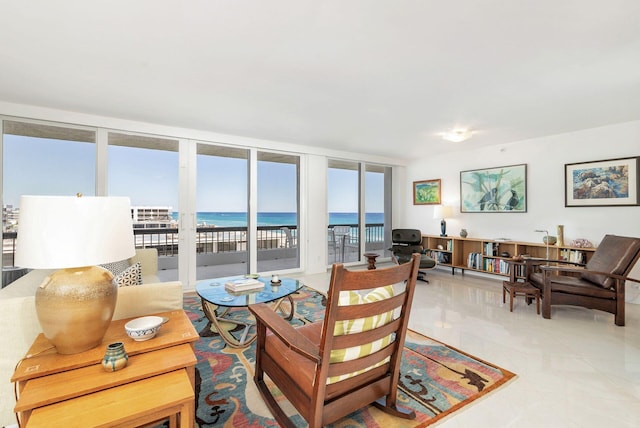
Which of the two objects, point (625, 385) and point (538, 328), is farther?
point (538, 328)

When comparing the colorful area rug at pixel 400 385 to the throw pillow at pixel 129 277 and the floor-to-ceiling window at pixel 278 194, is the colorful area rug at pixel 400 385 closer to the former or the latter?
the throw pillow at pixel 129 277

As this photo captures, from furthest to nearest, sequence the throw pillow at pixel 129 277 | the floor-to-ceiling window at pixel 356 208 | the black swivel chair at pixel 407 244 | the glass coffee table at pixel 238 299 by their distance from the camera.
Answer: the floor-to-ceiling window at pixel 356 208 < the black swivel chair at pixel 407 244 < the glass coffee table at pixel 238 299 < the throw pillow at pixel 129 277

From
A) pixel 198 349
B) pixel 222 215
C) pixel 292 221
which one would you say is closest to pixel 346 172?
pixel 292 221

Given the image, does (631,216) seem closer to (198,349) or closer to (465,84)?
(465,84)

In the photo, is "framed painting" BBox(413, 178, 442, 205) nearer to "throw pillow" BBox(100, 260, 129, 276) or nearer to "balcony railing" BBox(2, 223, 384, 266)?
"balcony railing" BBox(2, 223, 384, 266)

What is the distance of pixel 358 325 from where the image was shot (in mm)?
1400

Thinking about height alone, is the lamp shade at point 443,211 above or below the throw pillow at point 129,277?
above

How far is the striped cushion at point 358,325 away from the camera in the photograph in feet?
4.38

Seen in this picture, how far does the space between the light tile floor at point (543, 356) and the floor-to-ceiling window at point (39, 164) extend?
176 inches

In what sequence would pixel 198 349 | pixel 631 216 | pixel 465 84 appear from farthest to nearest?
1. pixel 631 216
2. pixel 465 84
3. pixel 198 349

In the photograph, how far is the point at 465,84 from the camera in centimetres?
278

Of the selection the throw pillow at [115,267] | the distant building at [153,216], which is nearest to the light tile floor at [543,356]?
the throw pillow at [115,267]

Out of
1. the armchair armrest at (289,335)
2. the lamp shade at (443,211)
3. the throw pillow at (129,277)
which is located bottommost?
the armchair armrest at (289,335)

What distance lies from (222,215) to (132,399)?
422 centimetres
